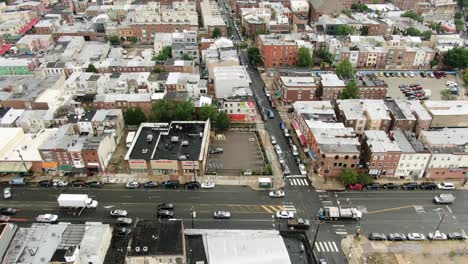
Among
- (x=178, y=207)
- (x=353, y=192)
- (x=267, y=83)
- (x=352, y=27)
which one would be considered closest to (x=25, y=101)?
(x=178, y=207)

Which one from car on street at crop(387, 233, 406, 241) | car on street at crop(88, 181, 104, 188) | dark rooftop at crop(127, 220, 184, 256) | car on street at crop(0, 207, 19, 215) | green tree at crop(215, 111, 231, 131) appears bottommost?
car on street at crop(0, 207, 19, 215)

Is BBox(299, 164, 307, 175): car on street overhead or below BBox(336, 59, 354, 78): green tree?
below

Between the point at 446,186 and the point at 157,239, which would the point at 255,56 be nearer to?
the point at 446,186

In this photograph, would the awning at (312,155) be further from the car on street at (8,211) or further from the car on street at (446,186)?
the car on street at (8,211)

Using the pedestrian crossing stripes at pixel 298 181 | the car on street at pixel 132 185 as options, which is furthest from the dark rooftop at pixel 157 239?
the pedestrian crossing stripes at pixel 298 181

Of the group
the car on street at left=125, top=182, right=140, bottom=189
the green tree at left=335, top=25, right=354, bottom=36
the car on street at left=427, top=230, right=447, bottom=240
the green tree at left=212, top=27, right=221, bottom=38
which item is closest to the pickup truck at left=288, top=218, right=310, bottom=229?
the car on street at left=427, top=230, right=447, bottom=240

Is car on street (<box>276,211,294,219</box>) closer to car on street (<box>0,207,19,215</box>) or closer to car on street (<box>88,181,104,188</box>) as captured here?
car on street (<box>88,181,104,188</box>)

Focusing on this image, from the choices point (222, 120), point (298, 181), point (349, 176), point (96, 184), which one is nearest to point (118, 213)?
point (96, 184)
